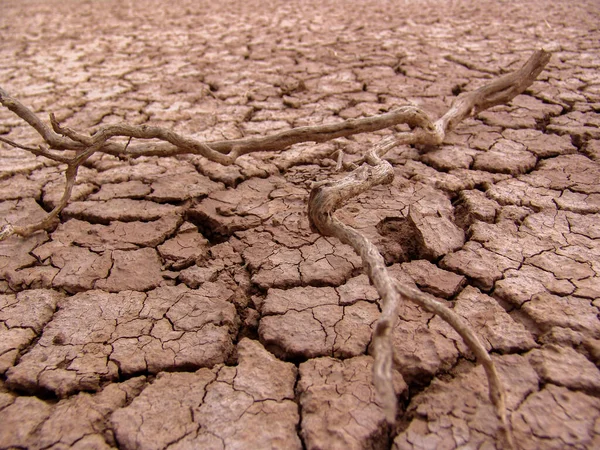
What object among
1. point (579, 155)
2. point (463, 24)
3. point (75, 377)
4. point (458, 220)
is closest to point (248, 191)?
point (458, 220)

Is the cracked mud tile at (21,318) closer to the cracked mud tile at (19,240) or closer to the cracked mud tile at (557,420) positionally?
the cracked mud tile at (19,240)

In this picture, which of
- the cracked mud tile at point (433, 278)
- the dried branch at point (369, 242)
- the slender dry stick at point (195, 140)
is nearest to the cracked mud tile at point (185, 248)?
the slender dry stick at point (195, 140)

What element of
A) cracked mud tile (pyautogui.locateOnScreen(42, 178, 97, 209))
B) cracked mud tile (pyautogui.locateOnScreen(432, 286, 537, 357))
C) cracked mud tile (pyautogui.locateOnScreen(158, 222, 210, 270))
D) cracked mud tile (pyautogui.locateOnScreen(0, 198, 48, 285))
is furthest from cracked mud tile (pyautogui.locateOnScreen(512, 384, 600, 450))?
cracked mud tile (pyautogui.locateOnScreen(42, 178, 97, 209))

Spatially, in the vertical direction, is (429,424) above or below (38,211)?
above

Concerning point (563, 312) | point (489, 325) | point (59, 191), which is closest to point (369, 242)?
point (489, 325)

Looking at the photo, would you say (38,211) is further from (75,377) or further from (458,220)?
(458,220)

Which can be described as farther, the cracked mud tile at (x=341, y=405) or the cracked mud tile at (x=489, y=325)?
the cracked mud tile at (x=489, y=325)

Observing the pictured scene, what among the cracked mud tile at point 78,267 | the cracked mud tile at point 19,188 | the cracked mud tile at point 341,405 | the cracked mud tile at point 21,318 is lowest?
the cracked mud tile at point 19,188
